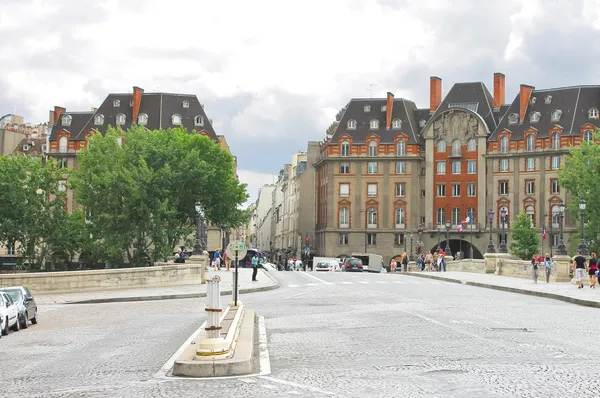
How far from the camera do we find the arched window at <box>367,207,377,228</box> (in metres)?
99.9

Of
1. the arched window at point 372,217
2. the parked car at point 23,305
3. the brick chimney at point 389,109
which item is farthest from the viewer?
the brick chimney at point 389,109

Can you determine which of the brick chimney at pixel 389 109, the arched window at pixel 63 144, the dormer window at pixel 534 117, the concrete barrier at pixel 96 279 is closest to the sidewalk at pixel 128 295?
the concrete barrier at pixel 96 279

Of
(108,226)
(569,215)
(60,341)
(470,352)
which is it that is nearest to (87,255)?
(108,226)

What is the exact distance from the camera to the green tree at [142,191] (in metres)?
69.3

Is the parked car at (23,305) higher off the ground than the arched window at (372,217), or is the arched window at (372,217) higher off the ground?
the arched window at (372,217)

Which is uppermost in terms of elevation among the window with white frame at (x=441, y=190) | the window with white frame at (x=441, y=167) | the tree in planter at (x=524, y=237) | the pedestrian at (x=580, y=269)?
the window with white frame at (x=441, y=167)

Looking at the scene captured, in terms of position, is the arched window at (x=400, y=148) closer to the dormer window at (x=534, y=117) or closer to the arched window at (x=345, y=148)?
the arched window at (x=345, y=148)

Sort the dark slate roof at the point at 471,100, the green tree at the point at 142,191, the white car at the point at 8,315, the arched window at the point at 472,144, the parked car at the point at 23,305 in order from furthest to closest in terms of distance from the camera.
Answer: the dark slate roof at the point at 471,100
the arched window at the point at 472,144
the green tree at the point at 142,191
the parked car at the point at 23,305
the white car at the point at 8,315

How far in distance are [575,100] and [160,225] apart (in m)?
48.8

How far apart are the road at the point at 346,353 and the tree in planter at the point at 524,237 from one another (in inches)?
2540

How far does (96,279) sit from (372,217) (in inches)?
2632

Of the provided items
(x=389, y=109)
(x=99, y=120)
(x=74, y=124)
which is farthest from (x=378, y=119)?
(x=74, y=124)

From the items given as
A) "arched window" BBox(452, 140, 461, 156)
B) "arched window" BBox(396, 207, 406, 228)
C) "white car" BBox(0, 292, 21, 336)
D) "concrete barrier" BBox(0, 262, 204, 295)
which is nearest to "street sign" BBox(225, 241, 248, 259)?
"white car" BBox(0, 292, 21, 336)

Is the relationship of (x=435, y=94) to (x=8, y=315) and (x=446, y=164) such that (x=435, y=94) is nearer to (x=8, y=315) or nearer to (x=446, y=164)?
(x=446, y=164)
